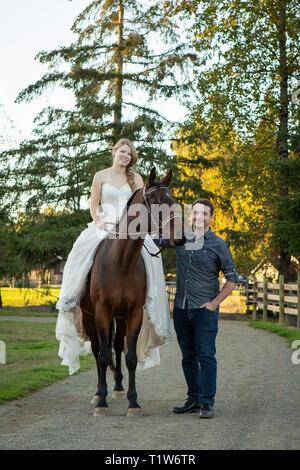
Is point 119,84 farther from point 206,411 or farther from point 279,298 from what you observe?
point 206,411

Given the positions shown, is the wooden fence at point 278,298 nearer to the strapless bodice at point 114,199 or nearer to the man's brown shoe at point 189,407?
the strapless bodice at point 114,199

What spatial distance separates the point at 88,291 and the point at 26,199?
669 inches

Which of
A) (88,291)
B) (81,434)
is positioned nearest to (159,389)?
(88,291)

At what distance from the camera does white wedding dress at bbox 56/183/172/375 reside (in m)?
6.59

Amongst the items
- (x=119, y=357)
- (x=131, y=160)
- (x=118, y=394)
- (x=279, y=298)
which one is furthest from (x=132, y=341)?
(x=279, y=298)

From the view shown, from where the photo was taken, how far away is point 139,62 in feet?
78.0

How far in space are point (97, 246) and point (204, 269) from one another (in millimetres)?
1286

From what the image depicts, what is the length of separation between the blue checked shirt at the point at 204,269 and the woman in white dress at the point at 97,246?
41cm

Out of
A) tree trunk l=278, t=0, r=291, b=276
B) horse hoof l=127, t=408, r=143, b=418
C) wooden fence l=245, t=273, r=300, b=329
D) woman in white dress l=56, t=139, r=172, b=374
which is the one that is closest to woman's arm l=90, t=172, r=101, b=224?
woman in white dress l=56, t=139, r=172, b=374

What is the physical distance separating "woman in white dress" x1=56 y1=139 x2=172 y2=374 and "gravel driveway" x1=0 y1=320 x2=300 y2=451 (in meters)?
0.76

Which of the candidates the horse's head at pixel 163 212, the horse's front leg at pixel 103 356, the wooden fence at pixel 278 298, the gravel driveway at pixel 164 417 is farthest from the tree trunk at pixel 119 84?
the horse's head at pixel 163 212

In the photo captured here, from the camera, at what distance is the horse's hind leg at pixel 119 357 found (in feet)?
23.8

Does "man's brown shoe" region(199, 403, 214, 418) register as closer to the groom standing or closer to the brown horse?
the groom standing

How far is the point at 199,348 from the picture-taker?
6098 mm
